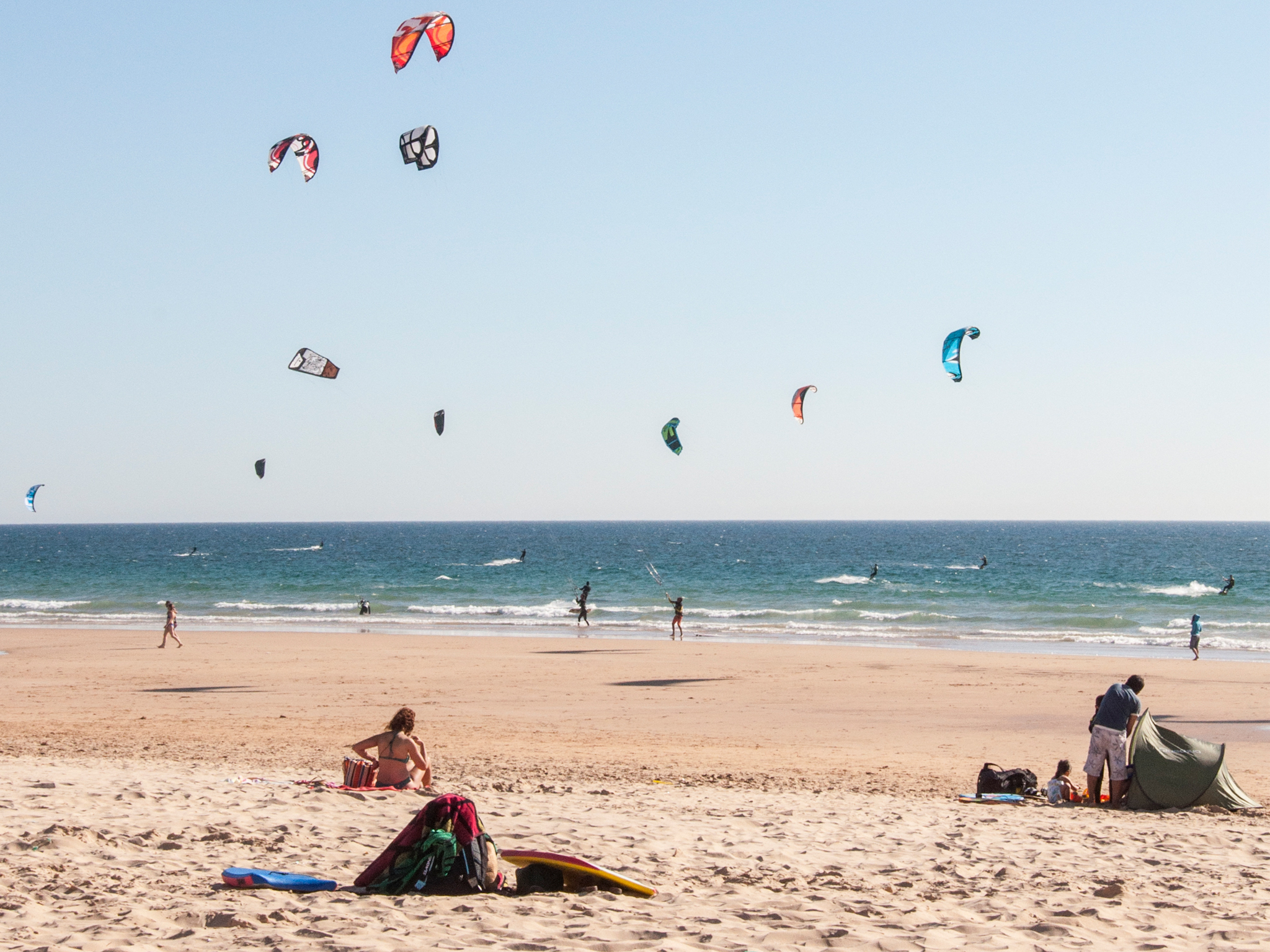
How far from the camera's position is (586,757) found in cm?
1041

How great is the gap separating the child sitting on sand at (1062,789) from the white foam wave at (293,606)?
28197 millimetres

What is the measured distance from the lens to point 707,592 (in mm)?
43750

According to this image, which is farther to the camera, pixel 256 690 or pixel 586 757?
pixel 256 690

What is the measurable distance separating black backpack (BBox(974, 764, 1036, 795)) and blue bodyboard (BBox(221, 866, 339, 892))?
18.1 ft

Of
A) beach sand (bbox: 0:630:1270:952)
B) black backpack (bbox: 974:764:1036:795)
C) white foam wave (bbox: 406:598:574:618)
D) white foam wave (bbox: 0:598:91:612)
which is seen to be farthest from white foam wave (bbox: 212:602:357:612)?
black backpack (bbox: 974:764:1036:795)

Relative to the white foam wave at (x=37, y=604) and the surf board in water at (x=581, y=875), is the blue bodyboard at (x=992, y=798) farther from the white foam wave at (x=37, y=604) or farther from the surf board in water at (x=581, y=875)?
the white foam wave at (x=37, y=604)

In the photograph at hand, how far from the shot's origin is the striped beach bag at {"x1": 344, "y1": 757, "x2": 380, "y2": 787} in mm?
7648

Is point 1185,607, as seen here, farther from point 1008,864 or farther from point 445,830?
point 445,830

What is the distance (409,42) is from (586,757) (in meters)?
9.09

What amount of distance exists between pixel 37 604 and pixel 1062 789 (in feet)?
125

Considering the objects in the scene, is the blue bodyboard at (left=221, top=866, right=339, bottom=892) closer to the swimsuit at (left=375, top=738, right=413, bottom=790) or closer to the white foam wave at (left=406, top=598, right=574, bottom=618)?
the swimsuit at (left=375, top=738, right=413, bottom=790)

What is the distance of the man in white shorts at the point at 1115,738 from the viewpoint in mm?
8312

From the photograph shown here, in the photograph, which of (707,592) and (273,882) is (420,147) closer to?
(273,882)

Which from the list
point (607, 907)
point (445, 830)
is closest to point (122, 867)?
Result: point (445, 830)
